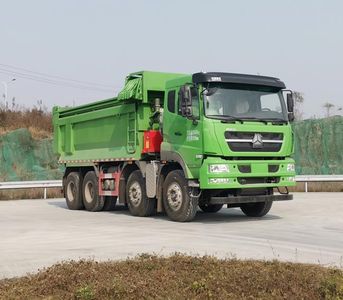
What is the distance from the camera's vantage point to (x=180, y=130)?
12039 millimetres

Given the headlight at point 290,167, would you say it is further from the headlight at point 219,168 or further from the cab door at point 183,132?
the cab door at point 183,132

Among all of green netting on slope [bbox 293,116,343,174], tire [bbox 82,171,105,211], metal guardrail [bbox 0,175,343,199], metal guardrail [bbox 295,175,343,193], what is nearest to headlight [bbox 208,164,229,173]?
tire [bbox 82,171,105,211]

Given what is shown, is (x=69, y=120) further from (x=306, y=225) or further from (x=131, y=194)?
(x=306, y=225)

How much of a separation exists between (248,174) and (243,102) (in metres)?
1.53

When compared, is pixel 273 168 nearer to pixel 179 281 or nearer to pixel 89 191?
pixel 89 191

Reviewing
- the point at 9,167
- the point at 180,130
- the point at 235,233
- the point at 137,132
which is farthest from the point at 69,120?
the point at 9,167

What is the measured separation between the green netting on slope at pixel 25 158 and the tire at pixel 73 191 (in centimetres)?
1030

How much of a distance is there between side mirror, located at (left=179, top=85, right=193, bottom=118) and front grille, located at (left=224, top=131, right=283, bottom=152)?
2.81 feet

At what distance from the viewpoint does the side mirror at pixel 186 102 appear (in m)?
11.3

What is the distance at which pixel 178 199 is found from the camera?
12023 mm

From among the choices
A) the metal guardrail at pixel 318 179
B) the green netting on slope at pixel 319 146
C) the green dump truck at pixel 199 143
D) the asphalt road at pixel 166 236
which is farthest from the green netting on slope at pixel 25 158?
the green dump truck at pixel 199 143

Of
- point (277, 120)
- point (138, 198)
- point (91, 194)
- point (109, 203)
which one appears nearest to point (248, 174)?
point (277, 120)

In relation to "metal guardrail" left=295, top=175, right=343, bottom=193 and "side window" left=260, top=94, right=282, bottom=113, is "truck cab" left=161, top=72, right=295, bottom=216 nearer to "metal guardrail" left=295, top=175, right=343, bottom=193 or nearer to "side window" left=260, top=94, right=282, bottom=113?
"side window" left=260, top=94, right=282, bottom=113

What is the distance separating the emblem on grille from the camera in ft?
37.9
